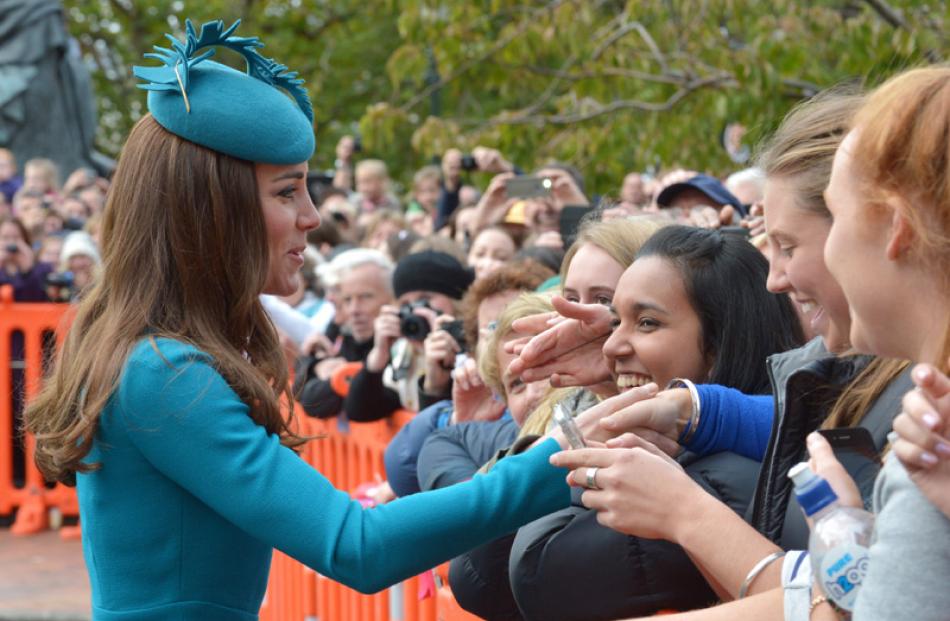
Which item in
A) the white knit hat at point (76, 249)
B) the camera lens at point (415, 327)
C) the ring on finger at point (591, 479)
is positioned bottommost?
the white knit hat at point (76, 249)

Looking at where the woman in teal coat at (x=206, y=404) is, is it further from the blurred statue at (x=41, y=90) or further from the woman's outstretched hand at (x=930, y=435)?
the blurred statue at (x=41, y=90)

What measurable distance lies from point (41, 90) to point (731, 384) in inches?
675

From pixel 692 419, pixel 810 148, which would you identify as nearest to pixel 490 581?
pixel 692 419

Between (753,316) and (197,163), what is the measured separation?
1217mm

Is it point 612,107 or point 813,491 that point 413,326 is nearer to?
point 612,107

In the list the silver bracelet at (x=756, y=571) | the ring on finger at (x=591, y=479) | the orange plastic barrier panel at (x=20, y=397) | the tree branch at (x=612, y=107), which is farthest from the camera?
the orange plastic barrier panel at (x=20, y=397)

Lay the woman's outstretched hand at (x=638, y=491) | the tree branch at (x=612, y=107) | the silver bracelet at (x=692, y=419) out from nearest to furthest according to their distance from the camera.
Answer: the woman's outstretched hand at (x=638, y=491) < the silver bracelet at (x=692, y=419) < the tree branch at (x=612, y=107)

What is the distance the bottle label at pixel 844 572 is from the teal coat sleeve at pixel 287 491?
2.69 feet

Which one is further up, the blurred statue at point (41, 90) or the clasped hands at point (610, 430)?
the clasped hands at point (610, 430)

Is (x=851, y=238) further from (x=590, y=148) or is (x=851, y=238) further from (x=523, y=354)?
(x=590, y=148)

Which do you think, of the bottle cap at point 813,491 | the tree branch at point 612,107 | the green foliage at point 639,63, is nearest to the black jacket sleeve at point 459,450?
the bottle cap at point 813,491

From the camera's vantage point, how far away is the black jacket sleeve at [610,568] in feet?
8.27

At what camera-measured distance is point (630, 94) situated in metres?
9.08

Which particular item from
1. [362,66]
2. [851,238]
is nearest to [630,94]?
[851,238]
